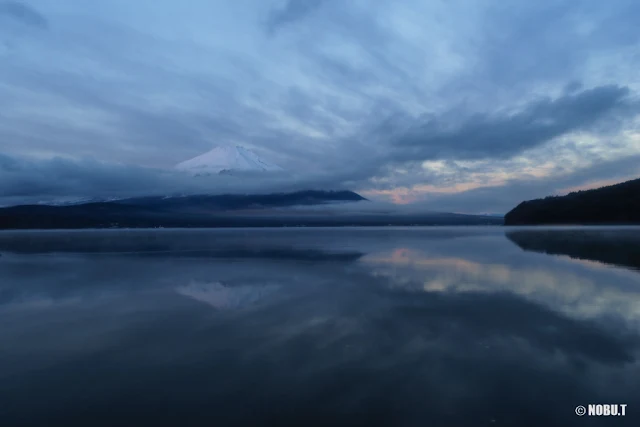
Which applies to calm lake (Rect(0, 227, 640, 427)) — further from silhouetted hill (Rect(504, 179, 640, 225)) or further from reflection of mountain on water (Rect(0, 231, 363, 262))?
silhouetted hill (Rect(504, 179, 640, 225))

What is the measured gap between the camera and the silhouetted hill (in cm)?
15825

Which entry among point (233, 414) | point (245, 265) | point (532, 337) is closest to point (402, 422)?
point (233, 414)

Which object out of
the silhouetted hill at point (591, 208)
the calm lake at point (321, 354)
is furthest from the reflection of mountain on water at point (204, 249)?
the silhouetted hill at point (591, 208)

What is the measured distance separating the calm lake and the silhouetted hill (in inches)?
6854

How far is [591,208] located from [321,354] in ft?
656

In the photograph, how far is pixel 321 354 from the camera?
9.65 m

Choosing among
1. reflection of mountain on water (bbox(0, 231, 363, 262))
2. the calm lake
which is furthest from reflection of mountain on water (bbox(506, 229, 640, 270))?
reflection of mountain on water (bbox(0, 231, 363, 262))

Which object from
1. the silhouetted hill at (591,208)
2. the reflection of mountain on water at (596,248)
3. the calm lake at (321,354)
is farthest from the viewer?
the silhouetted hill at (591,208)

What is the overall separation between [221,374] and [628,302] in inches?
574

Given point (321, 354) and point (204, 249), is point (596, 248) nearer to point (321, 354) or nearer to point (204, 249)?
point (321, 354)

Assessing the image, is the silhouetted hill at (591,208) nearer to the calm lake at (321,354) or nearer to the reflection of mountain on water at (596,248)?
the reflection of mountain on water at (596,248)

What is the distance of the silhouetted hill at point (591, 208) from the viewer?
15825cm

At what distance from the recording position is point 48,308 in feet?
49.5

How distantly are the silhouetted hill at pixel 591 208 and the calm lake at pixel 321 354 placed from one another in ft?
571
